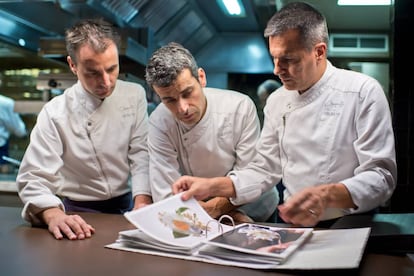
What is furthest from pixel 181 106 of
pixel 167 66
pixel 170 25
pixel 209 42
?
pixel 209 42

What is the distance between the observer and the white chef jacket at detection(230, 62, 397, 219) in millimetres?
1189

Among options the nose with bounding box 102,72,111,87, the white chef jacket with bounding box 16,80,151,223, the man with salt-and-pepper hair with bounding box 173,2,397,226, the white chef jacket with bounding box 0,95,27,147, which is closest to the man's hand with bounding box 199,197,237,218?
the man with salt-and-pepper hair with bounding box 173,2,397,226

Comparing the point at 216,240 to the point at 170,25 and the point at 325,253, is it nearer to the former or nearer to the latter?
the point at 325,253

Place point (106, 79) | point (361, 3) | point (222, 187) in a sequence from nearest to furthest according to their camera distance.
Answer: point (222, 187) < point (106, 79) < point (361, 3)

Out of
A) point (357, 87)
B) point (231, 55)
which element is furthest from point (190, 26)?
point (357, 87)

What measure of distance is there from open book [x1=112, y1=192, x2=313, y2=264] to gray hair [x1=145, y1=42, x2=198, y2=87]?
0.42 metres

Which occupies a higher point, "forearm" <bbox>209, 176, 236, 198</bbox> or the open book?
"forearm" <bbox>209, 176, 236, 198</bbox>

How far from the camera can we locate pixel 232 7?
2594mm

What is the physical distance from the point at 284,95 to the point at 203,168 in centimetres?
36

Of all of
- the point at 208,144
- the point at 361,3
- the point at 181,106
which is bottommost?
the point at 208,144

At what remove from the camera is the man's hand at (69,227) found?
110 cm

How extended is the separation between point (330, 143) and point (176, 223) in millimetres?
511

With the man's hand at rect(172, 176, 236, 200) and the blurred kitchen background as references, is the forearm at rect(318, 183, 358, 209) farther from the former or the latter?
the blurred kitchen background

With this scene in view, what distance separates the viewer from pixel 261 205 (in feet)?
5.32
